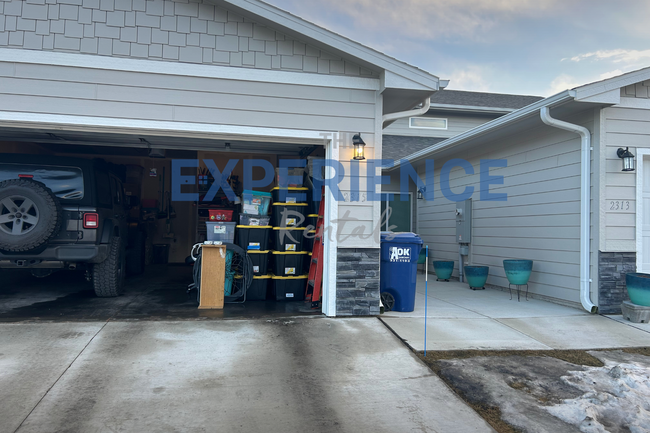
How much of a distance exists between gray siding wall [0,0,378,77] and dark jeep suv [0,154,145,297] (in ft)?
5.05

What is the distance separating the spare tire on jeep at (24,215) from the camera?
4633mm

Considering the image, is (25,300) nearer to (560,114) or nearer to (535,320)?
(535,320)

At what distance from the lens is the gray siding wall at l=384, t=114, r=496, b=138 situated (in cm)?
1270

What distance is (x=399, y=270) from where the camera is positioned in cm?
527

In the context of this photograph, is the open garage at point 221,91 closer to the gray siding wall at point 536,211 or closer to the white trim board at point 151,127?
the white trim board at point 151,127

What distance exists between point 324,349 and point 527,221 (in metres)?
4.56

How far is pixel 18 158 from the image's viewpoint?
5277 millimetres

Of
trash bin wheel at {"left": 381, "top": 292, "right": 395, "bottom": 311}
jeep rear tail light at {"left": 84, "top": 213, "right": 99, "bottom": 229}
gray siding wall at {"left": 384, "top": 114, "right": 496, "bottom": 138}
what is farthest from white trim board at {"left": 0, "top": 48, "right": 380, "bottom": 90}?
gray siding wall at {"left": 384, "top": 114, "right": 496, "bottom": 138}

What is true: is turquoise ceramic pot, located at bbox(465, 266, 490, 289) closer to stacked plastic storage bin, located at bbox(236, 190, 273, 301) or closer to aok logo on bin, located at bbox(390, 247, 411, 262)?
aok logo on bin, located at bbox(390, 247, 411, 262)

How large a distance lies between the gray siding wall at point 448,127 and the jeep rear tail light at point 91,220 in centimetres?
918

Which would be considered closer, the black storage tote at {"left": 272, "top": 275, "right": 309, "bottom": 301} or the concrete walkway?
the concrete walkway

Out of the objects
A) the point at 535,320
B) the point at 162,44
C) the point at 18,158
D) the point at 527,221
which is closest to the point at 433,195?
the point at 527,221

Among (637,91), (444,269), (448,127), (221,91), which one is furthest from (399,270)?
(448,127)

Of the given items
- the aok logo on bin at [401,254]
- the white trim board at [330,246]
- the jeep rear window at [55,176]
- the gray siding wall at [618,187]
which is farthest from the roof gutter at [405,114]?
the jeep rear window at [55,176]
